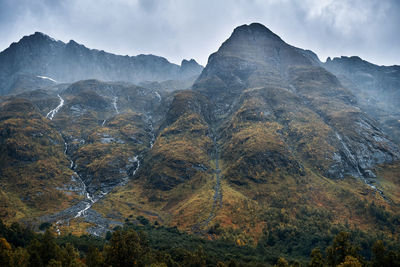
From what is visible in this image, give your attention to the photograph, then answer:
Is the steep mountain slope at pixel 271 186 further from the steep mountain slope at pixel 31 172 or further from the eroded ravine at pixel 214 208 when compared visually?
the steep mountain slope at pixel 31 172

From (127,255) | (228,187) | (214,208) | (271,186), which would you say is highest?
(271,186)

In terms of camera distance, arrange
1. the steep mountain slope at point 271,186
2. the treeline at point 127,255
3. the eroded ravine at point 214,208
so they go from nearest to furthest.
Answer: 1. the treeline at point 127,255
2. the eroded ravine at point 214,208
3. the steep mountain slope at point 271,186

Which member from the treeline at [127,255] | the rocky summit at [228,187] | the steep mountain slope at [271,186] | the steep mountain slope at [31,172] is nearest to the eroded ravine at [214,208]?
the steep mountain slope at [271,186]

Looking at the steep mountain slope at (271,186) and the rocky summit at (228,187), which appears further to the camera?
the steep mountain slope at (271,186)

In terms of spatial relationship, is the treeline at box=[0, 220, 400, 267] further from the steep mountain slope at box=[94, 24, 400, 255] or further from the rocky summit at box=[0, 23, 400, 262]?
the steep mountain slope at box=[94, 24, 400, 255]

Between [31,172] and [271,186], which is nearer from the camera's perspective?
[271,186]

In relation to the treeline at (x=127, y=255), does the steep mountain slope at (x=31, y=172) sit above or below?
below

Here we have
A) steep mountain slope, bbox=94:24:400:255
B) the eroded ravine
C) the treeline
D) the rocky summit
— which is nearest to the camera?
the treeline

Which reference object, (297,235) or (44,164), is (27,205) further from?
(297,235)

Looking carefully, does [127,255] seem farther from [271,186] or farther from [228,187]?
[271,186]

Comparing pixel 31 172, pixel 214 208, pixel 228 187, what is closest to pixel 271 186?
pixel 228 187

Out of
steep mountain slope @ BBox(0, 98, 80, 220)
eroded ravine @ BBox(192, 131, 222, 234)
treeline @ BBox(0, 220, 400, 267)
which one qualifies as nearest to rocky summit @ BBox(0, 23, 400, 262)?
steep mountain slope @ BBox(0, 98, 80, 220)

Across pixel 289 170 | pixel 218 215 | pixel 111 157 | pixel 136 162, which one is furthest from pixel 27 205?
pixel 289 170

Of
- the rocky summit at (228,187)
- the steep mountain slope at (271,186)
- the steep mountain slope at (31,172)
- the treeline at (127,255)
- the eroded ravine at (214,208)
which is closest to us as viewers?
the treeline at (127,255)
